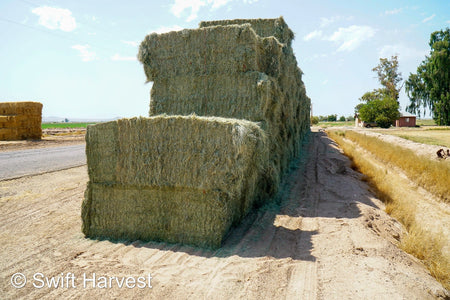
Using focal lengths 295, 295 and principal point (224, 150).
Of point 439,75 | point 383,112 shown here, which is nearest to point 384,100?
point 383,112

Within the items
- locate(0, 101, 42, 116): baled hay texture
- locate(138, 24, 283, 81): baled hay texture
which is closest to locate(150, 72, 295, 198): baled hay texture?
locate(138, 24, 283, 81): baled hay texture

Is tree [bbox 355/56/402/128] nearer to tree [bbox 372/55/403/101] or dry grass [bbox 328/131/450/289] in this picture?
tree [bbox 372/55/403/101]

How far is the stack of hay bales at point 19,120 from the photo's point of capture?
20844 millimetres

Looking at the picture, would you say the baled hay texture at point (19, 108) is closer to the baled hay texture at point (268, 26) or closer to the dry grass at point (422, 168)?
the baled hay texture at point (268, 26)

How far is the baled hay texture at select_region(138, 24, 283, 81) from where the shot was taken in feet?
23.3

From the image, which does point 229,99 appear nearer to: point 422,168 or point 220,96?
point 220,96

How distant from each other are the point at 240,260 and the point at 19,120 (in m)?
23.1

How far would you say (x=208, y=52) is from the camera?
24.1 feet

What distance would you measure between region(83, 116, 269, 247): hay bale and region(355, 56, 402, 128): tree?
4124cm

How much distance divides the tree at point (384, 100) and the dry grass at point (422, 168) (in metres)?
28.7

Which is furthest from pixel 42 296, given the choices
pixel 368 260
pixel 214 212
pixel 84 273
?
pixel 368 260

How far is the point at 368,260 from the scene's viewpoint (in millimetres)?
3934

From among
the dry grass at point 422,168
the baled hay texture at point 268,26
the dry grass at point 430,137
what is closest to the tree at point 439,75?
the dry grass at point 430,137

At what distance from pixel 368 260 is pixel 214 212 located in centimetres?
221
